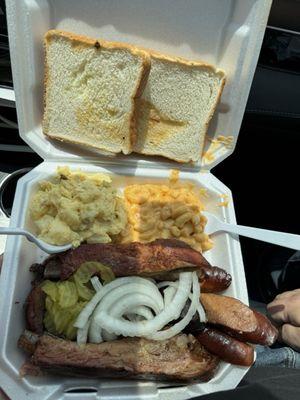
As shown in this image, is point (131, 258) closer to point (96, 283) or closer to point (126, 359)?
point (96, 283)

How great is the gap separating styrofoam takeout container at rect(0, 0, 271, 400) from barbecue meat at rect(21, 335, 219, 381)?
7 cm

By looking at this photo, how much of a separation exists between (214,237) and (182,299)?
1.72 ft

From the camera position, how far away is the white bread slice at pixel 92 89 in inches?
75.4

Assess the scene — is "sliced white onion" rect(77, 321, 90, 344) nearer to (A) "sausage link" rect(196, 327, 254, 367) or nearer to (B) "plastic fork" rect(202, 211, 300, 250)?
(A) "sausage link" rect(196, 327, 254, 367)

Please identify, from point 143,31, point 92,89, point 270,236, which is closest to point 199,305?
point 270,236

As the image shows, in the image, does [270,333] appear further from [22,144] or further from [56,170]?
[22,144]

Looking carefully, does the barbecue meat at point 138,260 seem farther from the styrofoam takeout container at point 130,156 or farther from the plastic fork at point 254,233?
the plastic fork at point 254,233

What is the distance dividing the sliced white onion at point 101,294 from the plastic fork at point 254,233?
0.54 m

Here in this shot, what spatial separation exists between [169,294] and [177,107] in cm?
100

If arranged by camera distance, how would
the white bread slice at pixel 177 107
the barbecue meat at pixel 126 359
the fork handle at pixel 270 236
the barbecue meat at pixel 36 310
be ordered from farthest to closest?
the white bread slice at pixel 177 107 → the fork handle at pixel 270 236 → the barbecue meat at pixel 36 310 → the barbecue meat at pixel 126 359

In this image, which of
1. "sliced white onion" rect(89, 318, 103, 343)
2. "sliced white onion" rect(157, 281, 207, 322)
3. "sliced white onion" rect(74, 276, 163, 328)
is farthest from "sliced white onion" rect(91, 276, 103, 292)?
"sliced white onion" rect(157, 281, 207, 322)

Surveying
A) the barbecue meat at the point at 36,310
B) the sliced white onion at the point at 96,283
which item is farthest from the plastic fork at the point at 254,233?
the barbecue meat at the point at 36,310

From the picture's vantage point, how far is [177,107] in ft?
7.02

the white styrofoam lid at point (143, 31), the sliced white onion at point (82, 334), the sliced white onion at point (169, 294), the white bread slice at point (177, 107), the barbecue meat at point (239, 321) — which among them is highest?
the white styrofoam lid at point (143, 31)
